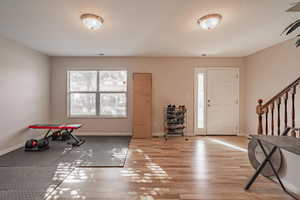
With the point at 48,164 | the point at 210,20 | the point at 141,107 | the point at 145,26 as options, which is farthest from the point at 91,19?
the point at 141,107

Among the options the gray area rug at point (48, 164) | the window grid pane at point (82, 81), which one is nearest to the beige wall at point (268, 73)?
the gray area rug at point (48, 164)

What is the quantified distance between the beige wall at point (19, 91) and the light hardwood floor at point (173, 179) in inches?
85.1

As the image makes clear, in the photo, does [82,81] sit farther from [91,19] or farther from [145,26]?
[145,26]

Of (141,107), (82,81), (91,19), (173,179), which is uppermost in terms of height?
(91,19)

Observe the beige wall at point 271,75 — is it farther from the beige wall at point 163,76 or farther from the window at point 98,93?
the window at point 98,93

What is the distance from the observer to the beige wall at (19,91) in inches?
121

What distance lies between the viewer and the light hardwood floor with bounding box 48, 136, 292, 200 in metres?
1.71

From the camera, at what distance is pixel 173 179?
2035mm

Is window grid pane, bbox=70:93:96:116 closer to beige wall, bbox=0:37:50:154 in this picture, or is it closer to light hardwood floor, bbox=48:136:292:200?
beige wall, bbox=0:37:50:154

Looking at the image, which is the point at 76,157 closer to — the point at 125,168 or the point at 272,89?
the point at 125,168

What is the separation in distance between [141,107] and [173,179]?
2.45 m

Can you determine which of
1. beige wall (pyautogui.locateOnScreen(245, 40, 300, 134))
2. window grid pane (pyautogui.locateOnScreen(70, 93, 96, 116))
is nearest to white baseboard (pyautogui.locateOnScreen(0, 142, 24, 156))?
window grid pane (pyautogui.locateOnScreen(70, 93, 96, 116))

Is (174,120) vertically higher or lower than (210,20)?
lower

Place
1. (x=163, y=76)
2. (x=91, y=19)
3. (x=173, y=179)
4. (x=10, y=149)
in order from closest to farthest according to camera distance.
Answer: (x=173, y=179)
(x=91, y=19)
(x=10, y=149)
(x=163, y=76)
